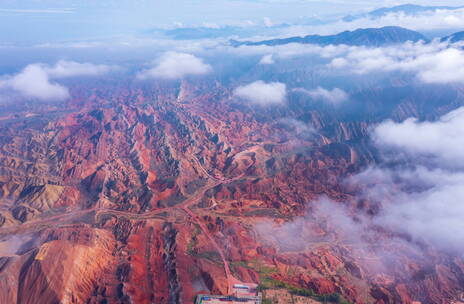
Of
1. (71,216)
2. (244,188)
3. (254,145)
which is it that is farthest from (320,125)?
(71,216)

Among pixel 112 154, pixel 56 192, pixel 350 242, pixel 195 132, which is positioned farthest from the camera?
pixel 195 132

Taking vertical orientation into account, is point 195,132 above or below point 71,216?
above

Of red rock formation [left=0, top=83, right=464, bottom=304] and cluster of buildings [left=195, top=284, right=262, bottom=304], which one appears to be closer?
cluster of buildings [left=195, top=284, right=262, bottom=304]

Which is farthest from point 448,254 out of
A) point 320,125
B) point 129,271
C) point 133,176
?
point 320,125

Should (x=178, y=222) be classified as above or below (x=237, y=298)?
above

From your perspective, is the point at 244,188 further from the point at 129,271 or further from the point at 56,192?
the point at 56,192

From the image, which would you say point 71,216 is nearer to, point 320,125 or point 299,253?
point 299,253

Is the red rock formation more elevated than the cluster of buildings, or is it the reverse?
the red rock formation

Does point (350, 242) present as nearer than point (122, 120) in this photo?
Yes

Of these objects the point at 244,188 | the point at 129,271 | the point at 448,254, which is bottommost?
the point at 448,254

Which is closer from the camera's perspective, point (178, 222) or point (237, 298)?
point (237, 298)

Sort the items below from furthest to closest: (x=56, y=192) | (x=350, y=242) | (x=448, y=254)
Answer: (x=56, y=192), (x=350, y=242), (x=448, y=254)
